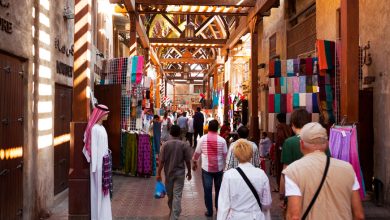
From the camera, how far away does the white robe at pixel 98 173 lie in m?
5.81

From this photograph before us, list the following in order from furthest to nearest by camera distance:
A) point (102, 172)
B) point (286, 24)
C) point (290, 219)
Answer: point (286, 24) < point (102, 172) < point (290, 219)

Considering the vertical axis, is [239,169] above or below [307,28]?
below

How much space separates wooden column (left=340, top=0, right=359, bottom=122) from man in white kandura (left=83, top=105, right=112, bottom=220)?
3449 mm

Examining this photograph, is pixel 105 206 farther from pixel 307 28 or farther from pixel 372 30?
pixel 307 28

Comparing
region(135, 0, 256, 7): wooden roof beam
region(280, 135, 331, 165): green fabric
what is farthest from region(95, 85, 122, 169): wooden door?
region(280, 135, 331, 165): green fabric

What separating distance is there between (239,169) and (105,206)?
102 inches

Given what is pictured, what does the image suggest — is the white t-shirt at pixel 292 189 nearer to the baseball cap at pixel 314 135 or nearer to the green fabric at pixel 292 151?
the baseball cap at pixel 314 135

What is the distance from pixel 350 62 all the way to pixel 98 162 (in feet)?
12.7

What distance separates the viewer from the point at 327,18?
1053cm

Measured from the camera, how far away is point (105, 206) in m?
5.95

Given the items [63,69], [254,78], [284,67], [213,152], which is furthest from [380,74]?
[254,78]

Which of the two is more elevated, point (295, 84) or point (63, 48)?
point (63, 48)

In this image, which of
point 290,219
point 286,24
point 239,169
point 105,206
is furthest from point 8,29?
point 286,24

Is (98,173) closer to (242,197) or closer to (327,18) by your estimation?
(242,197)
